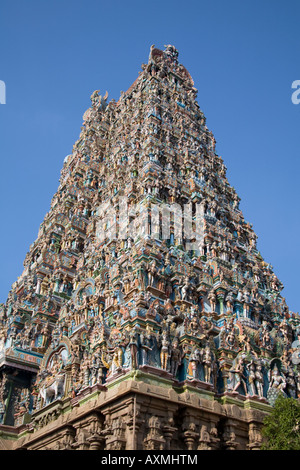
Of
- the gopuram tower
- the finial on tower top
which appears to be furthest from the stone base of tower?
the finial on tower top

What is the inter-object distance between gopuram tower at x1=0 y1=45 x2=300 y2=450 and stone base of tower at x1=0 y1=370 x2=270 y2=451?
0.14 feet

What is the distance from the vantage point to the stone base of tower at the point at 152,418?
1280 centimetres

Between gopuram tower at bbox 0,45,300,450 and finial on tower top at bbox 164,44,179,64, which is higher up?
finial on tower top at bbox 164,44,179,64

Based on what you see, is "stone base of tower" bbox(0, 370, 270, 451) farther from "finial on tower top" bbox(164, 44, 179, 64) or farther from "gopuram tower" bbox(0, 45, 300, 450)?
"finial on tower top" bbox(164, 44, 179, 64)

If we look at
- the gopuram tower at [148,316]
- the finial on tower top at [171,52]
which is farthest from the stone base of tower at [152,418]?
the finial on tower top at [171,52]

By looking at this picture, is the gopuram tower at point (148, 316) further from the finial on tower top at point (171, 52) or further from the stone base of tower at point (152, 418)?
the finial on tower top at point (171, 52)

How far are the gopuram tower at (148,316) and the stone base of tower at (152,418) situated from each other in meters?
0.04

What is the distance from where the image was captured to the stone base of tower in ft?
42.0

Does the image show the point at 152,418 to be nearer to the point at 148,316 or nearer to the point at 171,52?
the point at 148,316

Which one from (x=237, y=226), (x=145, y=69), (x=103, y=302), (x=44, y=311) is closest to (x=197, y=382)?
(x=103, y=302)

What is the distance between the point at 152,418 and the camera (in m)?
13.0

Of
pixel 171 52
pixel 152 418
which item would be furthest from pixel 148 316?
pixel 171 52

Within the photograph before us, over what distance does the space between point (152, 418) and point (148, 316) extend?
3332mm
